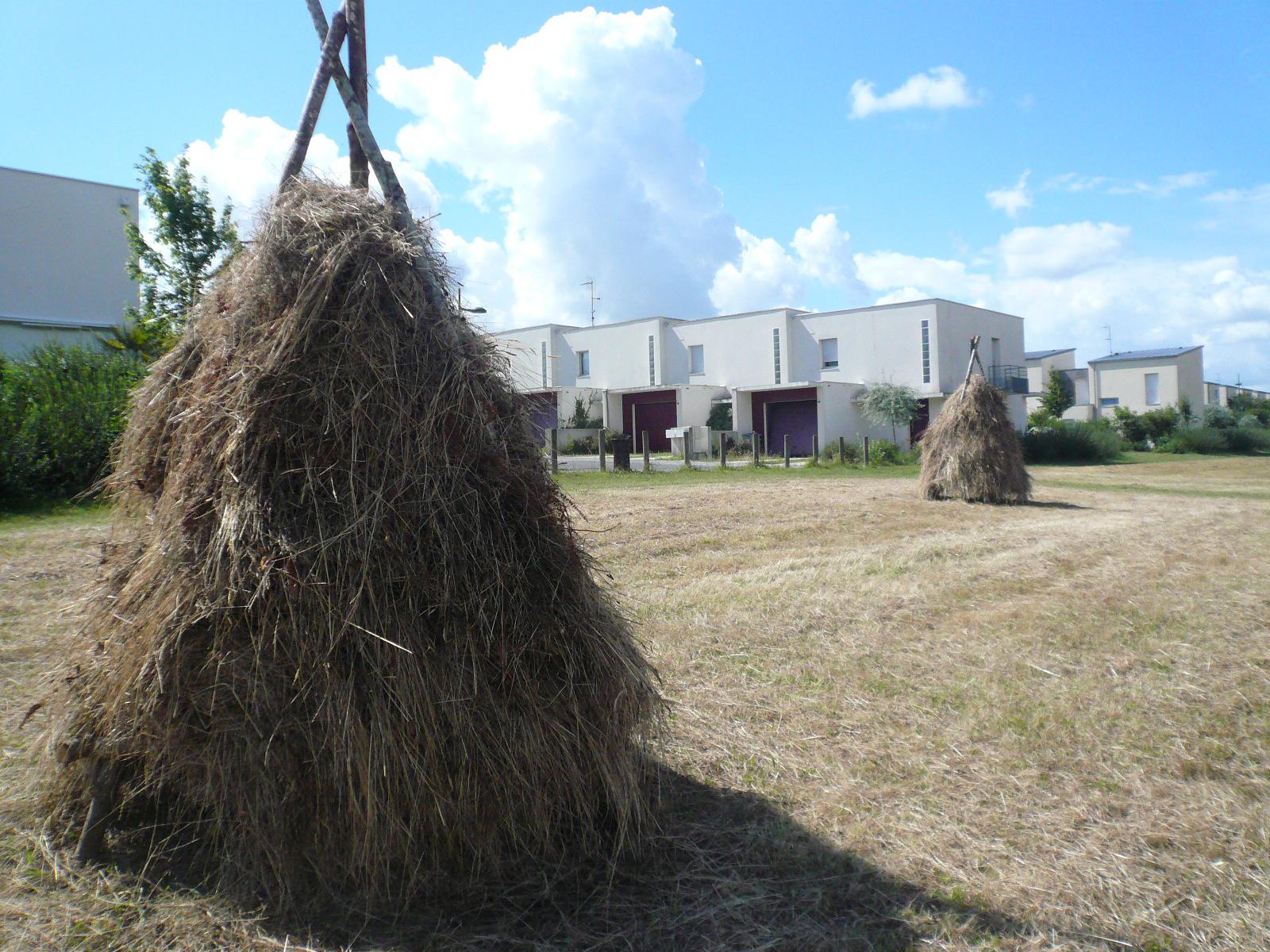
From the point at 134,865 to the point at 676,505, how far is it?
11.0 metres

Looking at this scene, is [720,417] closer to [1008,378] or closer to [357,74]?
[1008,378]

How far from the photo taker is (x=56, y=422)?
14.4 m

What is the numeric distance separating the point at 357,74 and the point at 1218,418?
59099 mm

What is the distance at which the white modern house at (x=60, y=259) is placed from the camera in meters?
24.8

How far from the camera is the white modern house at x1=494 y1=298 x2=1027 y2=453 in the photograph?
43156mm

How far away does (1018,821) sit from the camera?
149 inches

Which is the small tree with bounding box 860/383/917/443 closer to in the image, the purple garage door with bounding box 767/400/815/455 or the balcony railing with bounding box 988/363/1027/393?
the purple garage door with bounding box 767/400/815/455

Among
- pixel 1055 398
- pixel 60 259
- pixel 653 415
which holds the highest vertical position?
pixel 60 259

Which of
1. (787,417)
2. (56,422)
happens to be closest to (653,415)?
(787,417)

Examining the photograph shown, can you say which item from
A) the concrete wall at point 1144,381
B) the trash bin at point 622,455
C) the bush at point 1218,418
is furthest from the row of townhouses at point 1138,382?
the trash bin at point 622,455

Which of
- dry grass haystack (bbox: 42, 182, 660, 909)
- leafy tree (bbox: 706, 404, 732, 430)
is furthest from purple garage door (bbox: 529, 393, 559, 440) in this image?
leafy tree (bbox: 706, 404, 732, 430)

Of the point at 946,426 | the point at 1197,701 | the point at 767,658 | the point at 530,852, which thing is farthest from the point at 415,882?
the point at 946,426

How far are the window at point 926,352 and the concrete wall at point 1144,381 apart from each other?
1038 inches

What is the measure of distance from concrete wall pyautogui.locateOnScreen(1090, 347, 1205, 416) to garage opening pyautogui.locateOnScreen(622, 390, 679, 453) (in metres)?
35.0
